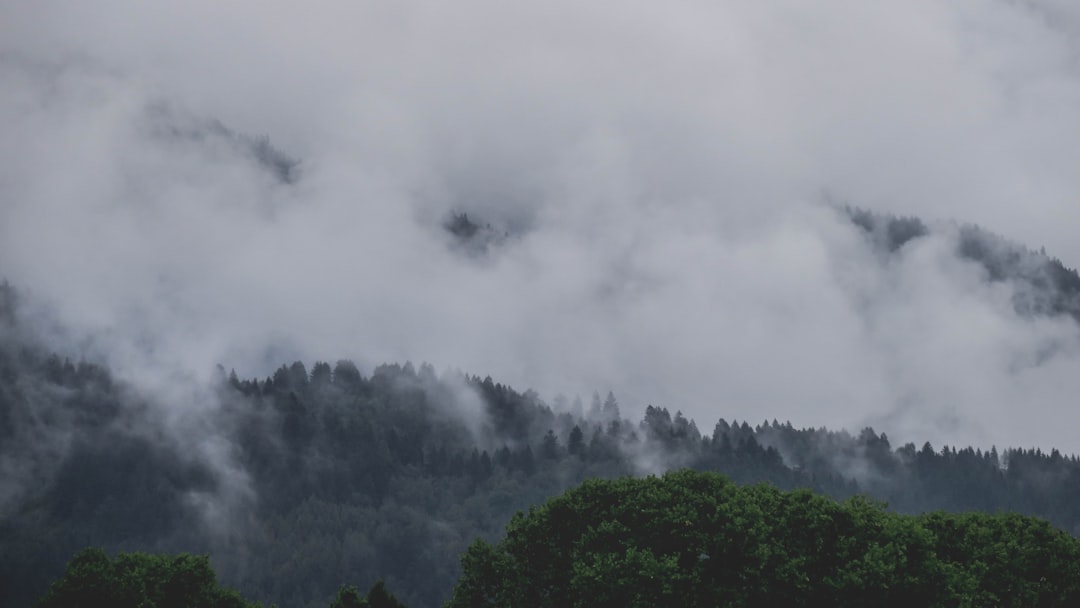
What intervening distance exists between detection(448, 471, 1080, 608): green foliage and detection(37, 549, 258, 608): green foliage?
16.8 metres

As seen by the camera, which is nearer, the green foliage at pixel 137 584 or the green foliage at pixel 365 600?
the green foliage at pixel 137 584

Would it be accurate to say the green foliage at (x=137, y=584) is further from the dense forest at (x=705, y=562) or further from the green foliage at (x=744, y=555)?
the green foliage at (x=744, y=555)

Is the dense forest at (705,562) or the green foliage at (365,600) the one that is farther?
the green foliage at (365,600)

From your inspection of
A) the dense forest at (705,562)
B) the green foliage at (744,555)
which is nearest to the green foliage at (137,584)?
the dense forest at (705,562)

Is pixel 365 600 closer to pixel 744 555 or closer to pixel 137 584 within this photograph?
pixel 137 584

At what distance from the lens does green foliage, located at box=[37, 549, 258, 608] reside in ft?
252

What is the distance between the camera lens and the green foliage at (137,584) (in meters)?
76.8

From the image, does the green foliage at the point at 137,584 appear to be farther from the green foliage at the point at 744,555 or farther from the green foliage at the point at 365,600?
the green foliage at the point at 744,555

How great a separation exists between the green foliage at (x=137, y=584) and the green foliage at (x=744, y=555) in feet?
55.2

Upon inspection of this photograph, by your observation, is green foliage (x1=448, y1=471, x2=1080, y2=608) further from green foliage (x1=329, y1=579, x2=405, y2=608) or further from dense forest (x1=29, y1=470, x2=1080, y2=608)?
green foliage (x1=329, y1=579, x2=405, y2=608)

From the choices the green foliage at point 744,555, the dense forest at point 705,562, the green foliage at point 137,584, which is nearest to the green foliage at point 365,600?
the dense forest at point 705,562

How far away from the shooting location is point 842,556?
77.3 m

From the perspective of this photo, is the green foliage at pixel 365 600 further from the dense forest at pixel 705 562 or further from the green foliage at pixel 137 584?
the green foliage at pixel 137 584

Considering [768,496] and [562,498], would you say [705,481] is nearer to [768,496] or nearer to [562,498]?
[768,496]
